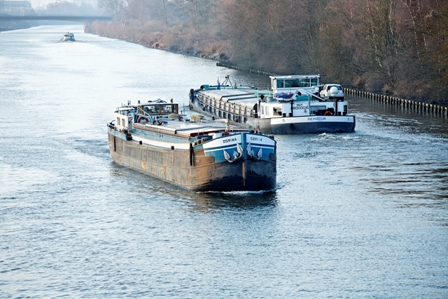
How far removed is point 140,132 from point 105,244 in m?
13.1

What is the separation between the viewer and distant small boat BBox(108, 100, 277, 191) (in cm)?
3800

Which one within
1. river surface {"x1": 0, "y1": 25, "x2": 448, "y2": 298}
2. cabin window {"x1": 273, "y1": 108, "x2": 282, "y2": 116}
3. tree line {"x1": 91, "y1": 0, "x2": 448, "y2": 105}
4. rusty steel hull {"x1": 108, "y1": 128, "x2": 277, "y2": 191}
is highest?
tree line {"x1": 91, "y1": 0, "x2": 448, "y2": 105}

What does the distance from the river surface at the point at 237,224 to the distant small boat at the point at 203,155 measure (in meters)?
0.62

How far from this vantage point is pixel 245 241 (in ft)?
107

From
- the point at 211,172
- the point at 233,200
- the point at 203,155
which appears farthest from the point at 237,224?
the point at 203,155

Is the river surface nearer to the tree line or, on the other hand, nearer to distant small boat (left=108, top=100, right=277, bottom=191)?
distant small boat (left=108, top=100, right=277, bottom=191)

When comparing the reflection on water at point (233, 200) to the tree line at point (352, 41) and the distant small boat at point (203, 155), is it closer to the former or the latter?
the distant small boat at point (203, 155)

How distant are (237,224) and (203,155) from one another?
5069 millimetres

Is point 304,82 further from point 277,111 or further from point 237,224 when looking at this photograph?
point 237,224

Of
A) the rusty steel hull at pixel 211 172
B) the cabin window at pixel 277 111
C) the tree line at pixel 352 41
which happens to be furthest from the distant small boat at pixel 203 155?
the tree line at pixel 352 41

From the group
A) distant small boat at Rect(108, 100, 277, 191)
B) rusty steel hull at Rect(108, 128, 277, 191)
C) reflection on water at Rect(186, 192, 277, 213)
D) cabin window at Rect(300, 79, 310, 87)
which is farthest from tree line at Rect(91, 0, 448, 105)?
reflection on water at Rect(186, 192, 277, 213)

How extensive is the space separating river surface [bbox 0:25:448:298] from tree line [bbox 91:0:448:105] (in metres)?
11.0

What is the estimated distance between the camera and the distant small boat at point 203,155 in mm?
38000

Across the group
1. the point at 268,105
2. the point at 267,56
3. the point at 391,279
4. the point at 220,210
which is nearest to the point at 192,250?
the point at 220,210
